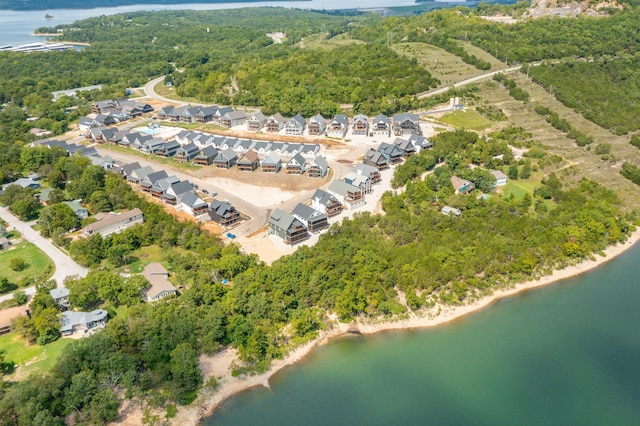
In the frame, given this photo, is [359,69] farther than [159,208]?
Yes

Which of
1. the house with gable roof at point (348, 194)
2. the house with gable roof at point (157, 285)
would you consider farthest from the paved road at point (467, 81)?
the house with gable roof at point (157, 285)

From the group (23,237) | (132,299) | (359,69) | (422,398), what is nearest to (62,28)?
(359,69)

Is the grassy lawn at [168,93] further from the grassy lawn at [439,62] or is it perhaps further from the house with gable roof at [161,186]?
the grassy lawn at [439,62]

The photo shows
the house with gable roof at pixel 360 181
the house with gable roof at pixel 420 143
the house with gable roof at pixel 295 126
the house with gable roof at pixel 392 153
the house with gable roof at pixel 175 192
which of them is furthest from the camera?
the house with gable roof at pixel 295 126

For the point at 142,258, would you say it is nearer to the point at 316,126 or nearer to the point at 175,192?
the point at 175,192

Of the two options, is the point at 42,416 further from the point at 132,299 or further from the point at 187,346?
the point at 132,299

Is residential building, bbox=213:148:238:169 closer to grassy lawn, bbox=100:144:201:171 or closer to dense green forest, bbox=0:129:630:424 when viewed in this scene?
grassy lawn, bbox=100:144:201:171
